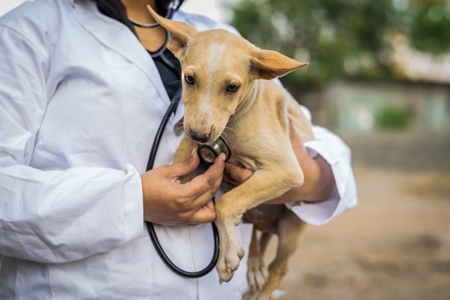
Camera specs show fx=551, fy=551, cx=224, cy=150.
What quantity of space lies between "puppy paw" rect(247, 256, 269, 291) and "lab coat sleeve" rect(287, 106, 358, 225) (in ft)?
1.23

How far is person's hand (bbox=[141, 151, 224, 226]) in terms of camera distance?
6.02 feet

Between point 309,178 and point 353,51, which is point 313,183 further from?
point 353,51

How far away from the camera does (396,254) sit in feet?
23.8

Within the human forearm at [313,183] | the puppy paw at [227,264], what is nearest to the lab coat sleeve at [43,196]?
the puppy paw at [227,264]

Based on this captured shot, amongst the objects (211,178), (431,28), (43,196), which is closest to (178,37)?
(211,178)

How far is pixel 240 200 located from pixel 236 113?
0.34 meters

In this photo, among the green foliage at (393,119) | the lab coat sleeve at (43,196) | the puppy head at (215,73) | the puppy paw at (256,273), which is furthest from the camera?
the green foliage at (393,119)

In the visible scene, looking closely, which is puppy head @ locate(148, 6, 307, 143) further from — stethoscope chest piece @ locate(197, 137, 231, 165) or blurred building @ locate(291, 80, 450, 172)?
blurred building @ locate(291, 80, 450, 172)

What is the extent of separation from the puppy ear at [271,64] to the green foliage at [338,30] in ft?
67.3

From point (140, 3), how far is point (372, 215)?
8368mm

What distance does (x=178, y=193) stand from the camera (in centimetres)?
183

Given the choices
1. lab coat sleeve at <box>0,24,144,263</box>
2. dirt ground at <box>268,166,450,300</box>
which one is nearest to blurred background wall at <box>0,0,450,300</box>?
dirt ground at <box>268,166,450,300</box>

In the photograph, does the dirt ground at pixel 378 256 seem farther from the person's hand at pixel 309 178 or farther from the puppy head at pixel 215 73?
the puppy head at pixel 215 73

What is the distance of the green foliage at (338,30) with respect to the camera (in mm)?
23734
